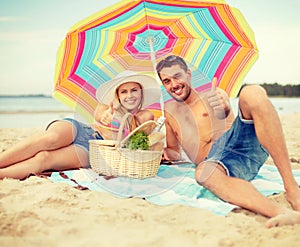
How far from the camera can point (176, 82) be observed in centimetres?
280

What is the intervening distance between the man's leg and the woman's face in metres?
1.22

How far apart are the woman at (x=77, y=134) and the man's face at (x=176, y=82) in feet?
1.07

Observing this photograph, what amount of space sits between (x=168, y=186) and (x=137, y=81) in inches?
39.9

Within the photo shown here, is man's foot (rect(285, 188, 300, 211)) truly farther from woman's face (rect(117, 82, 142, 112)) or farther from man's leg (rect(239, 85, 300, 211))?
woman's face (rect(117, 82, 142, 112))

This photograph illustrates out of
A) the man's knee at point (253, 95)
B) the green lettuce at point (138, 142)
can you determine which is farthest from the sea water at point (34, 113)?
the man's knee at point (253, 95)

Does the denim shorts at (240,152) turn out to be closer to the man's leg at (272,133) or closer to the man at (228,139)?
the man at (228,139)

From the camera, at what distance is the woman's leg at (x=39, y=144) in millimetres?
2846

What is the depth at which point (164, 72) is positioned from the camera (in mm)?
2854

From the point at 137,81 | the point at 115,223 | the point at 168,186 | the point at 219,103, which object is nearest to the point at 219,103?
the point at 219,103

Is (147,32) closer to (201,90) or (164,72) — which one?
(164,72)

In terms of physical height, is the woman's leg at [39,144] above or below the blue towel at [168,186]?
above

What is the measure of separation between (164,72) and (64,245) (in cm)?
168

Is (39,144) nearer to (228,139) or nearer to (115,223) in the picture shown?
(115,223)

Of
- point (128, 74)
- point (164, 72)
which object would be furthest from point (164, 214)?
point (128, 74)
